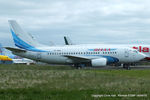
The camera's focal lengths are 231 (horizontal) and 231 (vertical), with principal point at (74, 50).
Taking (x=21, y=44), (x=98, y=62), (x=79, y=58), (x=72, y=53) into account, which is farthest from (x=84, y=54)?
(x=21, y=44)

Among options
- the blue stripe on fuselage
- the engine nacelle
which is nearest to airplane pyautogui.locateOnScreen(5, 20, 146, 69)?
the blue stripe on fuselage

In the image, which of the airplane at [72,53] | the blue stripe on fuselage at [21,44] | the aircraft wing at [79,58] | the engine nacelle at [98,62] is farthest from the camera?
the blue stripe on fuselage at [21,44]

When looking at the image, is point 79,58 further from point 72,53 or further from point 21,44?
point 21,44

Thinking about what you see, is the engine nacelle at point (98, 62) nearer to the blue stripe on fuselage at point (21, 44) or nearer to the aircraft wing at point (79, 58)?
the aircraft wing at point (79, 58)

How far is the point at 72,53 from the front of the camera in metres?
35.3

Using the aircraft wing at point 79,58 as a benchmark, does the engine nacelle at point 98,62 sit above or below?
below

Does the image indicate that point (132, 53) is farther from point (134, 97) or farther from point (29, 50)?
point (134, 97)

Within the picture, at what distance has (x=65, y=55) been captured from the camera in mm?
33469

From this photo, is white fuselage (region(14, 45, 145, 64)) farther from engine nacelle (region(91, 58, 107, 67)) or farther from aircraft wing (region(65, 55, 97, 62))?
engine nacelle (region(91, 58, 107, 67))

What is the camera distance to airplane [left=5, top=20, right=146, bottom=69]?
34031mm

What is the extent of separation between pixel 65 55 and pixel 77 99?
81.5ft

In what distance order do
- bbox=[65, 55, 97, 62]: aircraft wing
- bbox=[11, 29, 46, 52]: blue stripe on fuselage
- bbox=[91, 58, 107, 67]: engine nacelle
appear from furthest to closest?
1. bbox=[11, 29, 46, 52]: blue stripe on fuselage
2. bbox=[65, 55, 97, 62]: aircraft wing
3. bbox=[91, 58, 107, 67]: engine nacelle

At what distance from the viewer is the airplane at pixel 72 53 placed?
34031 millimetres

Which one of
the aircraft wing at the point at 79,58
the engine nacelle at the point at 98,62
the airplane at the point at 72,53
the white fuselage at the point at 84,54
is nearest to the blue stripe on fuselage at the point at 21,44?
the airplane at the point at 72,53
